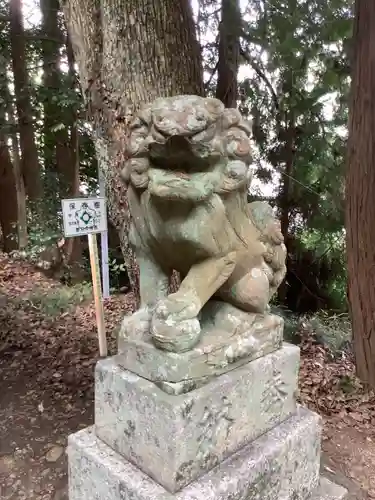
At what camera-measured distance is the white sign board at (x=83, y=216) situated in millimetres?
2750

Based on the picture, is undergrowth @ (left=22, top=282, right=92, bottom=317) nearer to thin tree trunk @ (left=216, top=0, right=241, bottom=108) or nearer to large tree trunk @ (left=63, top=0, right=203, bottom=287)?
large tree trunk @ (left=63, top=0, right=203, bottom=287)

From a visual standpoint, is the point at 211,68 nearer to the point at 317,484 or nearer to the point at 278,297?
the point at 278,297

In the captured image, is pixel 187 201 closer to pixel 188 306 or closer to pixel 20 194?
pixel 188 306

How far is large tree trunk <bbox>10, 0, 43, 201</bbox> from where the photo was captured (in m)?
5.70

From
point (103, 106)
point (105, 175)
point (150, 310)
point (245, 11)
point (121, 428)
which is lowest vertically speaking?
point (121, 428)

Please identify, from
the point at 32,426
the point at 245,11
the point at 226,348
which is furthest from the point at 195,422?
the point at 245,11

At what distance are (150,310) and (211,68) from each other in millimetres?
3783

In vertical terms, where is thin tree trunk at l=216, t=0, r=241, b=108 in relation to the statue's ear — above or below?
above

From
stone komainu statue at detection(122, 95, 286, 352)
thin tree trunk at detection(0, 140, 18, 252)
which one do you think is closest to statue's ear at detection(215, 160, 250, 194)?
stone komainu statue at detection(122, 95, 286, 352)

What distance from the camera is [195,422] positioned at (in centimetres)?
140

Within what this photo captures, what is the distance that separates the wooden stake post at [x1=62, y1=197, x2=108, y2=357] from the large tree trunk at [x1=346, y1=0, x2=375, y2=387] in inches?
62.5

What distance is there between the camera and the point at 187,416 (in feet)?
4.52

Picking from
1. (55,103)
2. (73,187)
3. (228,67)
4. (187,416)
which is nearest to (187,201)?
(187,416)

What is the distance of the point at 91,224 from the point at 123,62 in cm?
94
